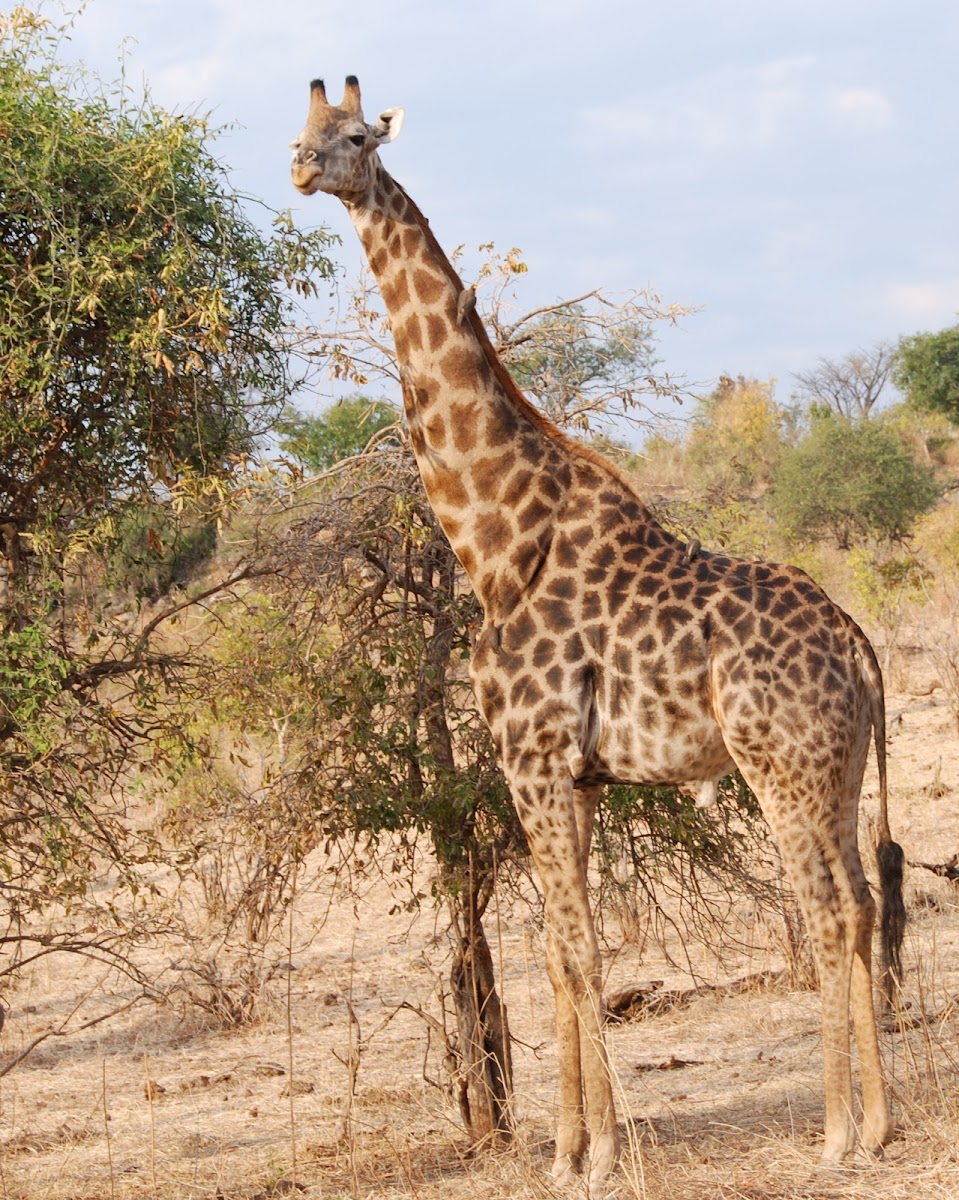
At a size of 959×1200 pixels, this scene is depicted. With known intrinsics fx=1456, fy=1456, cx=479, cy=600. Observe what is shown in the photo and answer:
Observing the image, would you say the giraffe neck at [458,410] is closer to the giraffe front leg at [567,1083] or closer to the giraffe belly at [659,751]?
the giraffe belly at [659,751]

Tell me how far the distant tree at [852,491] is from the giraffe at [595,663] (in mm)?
24306

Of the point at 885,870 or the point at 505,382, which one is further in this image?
the point at 505,382

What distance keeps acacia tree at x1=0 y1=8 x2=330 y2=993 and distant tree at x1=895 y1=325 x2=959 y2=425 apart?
35083 millimetres

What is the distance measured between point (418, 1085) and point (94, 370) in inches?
214

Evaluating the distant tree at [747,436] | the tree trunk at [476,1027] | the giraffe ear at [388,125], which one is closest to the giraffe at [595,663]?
the giraffe ear at [388,125]

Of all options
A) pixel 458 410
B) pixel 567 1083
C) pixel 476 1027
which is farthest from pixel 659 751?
pixel 476 1027

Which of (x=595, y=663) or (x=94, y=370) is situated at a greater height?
(x=94, y=370)

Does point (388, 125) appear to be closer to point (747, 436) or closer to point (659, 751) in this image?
point (659, 751)

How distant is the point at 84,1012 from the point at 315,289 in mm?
7972

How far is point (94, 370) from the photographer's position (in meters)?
6.70

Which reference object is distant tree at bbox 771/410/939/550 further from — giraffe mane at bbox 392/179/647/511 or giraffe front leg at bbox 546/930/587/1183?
giraffe front leg at bbox 546/930/587/1183

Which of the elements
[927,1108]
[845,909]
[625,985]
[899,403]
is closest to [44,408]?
[845,909]

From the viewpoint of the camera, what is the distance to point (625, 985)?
11391 mm

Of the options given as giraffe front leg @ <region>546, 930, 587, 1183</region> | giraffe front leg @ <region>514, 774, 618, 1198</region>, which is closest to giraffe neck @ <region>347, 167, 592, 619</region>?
giraffe front leg @ <region>514, 774, 618, 1198</region>
